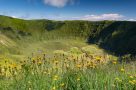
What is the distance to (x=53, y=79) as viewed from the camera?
835 cm

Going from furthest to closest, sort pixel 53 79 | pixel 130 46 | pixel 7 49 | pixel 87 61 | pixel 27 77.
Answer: pixel 130 46 → pixel 7 49 → pixel 87 61 → pixel 27 77 → pixel 53 79

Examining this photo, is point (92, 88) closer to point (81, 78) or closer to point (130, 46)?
point (81, 78)

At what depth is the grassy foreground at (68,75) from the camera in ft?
25.7

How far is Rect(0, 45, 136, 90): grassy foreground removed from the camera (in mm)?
7836

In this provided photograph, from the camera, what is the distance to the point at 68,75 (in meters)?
8.79

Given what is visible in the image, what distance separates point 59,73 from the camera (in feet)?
31.2

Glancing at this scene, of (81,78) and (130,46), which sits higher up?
(81,78)

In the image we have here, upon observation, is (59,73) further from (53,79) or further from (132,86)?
(132,86)

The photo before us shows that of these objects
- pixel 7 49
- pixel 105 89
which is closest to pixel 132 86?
pixel 105 89

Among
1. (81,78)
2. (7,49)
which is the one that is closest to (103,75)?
(81,78)

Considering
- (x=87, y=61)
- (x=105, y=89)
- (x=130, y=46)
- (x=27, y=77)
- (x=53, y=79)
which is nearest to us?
(x=105, y=89)

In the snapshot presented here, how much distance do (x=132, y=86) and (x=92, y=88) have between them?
3.15 feet

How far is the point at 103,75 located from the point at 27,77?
218cm

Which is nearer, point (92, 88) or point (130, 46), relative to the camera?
point (92, 88)
